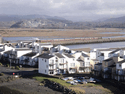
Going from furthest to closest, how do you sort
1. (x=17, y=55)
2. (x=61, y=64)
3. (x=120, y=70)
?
(x=17, y=55) → (x=61, y=64) → (x=120, y=70)

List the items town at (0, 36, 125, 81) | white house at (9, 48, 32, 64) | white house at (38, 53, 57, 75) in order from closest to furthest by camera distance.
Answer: town at (0, 36, 125, 81), white house at (38, 53, 57, 75), white house at (9, 48, 32, 64)

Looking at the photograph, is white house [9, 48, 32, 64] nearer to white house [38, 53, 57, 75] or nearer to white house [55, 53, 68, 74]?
white house [38, 53, 57, 75]

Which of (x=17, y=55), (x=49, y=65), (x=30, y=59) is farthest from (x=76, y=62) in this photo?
(x=17, y=55)

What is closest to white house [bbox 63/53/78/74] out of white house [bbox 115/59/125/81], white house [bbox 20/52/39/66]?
white house [bbox 20/52/39/66]

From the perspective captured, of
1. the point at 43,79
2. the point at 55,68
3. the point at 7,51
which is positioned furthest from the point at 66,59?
the point at 7,51

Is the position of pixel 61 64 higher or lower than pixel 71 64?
higher

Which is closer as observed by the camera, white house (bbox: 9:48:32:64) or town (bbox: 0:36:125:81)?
town (bbox: 0:36:125:81)

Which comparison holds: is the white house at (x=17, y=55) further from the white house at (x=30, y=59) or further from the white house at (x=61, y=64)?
the white house at (x=61, y=64)

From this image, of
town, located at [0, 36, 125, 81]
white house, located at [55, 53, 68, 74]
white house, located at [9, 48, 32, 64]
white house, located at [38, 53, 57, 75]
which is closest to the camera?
town, located at [0, 36, 125, 81]

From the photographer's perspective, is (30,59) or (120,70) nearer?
(120,70)

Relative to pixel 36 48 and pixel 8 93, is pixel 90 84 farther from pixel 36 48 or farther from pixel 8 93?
pixel 36 48

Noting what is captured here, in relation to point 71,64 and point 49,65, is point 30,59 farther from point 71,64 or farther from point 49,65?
point 49,65
